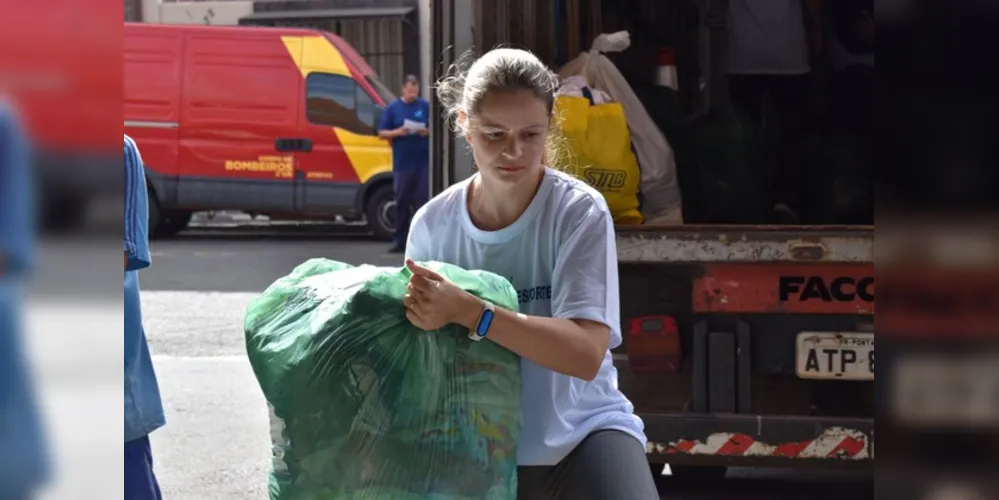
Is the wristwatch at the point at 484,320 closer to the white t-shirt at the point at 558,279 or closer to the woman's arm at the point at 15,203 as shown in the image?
the white t-shirt at the point at 558,279

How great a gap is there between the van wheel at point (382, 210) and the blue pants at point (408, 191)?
1.13 m

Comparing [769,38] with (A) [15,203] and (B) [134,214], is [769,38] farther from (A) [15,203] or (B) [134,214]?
(A) [15,203]

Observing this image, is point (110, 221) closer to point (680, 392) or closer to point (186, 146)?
point (680, 392)

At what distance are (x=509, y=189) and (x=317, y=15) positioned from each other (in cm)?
2124

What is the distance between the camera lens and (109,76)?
1184 millimetres

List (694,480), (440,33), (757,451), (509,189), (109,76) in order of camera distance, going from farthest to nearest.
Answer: (694,480), (440,33), (757,451), (509,189), (109,76)

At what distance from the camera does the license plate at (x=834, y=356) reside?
483 cm

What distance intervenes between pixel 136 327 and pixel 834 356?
2.62 metres

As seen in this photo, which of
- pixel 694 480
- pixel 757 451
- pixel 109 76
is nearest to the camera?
pixel 109 76

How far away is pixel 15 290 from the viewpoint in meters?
1.18

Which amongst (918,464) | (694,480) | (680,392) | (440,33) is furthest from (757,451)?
(918,464)

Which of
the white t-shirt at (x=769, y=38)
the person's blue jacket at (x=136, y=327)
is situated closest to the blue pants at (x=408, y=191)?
the white t-shirt at (x=769, y=38)

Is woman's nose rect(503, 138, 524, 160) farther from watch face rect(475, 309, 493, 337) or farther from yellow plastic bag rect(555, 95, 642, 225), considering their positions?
yellow plastic bag rect(555, 95, 642, 225)

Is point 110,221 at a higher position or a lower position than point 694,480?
higher
